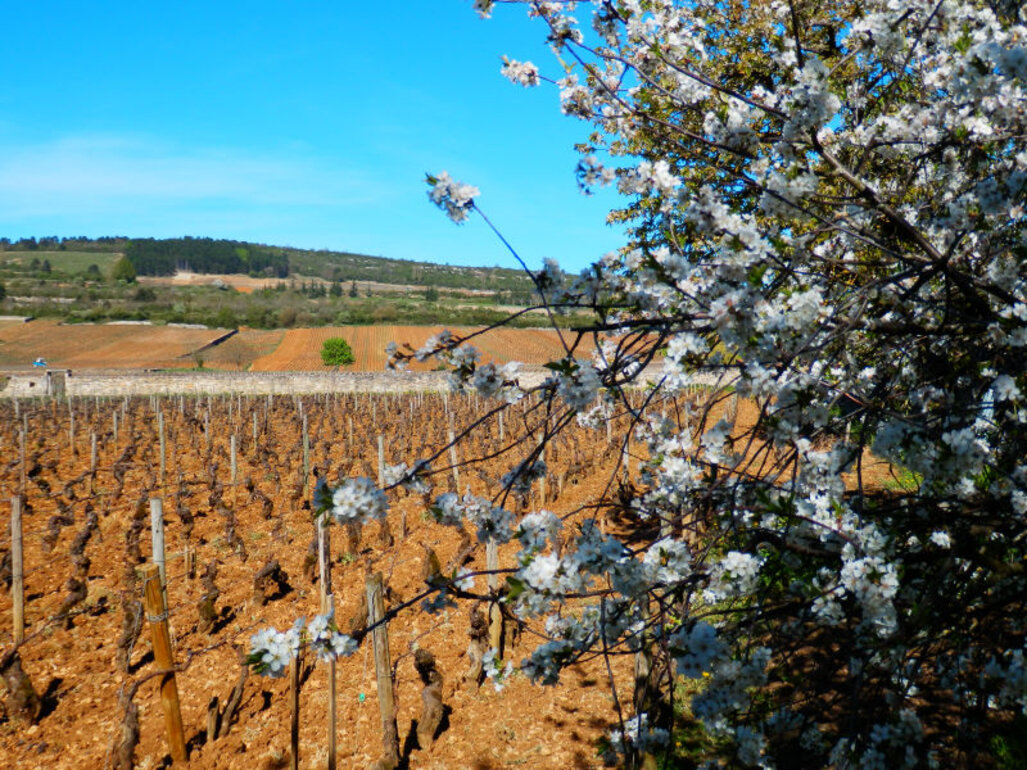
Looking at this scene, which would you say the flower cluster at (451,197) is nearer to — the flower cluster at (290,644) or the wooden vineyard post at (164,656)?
the flower cluster at (290,644)

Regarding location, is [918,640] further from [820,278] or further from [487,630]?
[487,630]

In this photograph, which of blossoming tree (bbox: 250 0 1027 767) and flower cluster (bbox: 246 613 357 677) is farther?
flower cluster (bbox: 246 613 357 677)

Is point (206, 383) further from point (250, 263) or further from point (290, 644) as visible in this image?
point (250, 263)

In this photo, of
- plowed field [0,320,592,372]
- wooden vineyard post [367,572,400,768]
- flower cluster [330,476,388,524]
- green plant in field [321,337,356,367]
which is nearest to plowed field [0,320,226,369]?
plowed field [0,320,592,372]

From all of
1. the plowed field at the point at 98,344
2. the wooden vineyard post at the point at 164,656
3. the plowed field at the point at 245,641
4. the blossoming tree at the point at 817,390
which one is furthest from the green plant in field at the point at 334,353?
the blossoming tree at the point at 817,390

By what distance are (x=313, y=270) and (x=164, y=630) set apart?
495 feet

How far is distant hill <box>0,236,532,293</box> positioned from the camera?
128 meters

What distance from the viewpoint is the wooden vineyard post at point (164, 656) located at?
14.6 ft

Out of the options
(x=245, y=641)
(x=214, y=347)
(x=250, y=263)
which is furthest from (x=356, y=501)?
(x=250, y=263)

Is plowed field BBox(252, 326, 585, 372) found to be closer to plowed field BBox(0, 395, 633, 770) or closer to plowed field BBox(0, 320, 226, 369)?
plowed field BBox(0, 320, 226, 369)

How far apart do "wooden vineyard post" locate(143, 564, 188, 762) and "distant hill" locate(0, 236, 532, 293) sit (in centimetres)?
11772

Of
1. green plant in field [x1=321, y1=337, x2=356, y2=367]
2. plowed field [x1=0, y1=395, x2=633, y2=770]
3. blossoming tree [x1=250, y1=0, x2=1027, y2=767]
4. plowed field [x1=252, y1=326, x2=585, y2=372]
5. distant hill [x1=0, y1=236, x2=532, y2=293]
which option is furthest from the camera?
distant hill [x1=0, y1=236, x2=532, y2=293]

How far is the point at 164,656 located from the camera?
4.55 metres

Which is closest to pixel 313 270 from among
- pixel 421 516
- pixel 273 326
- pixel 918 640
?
pixel 273 326
